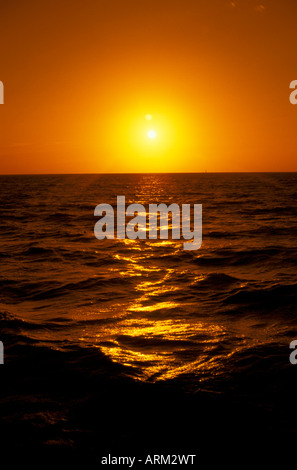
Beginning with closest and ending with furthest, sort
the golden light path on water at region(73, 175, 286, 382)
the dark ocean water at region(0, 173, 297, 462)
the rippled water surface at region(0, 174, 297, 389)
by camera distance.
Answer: the dark ocean water at region(0, 173, 297, 462) < the golden light path on water at region(73, 175, 286, 382) < the rippled water surface at region(0, 174, 297, 389)

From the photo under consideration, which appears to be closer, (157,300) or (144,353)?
(144,353)

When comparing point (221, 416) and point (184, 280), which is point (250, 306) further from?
point (221, 416)

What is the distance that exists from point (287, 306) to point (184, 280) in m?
2.56

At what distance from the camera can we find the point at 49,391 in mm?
4004

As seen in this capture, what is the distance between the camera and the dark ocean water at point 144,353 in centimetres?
345

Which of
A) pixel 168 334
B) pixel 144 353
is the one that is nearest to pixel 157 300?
pixel 168 334

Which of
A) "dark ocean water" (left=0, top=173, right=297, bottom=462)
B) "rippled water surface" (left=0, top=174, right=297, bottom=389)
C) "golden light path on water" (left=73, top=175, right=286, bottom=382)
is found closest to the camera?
"dark ocean water" (left=0, top=173, right=297, bottom=462)

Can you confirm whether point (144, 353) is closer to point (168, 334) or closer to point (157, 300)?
point (168, 334)

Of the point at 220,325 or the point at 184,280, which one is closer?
A: the point at 220,325

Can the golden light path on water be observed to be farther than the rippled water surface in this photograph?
No

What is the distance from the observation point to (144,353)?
4922 millimetres

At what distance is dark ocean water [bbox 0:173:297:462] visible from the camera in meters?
3.45

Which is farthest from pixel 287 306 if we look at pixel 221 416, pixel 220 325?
pixel 221 416
